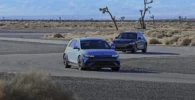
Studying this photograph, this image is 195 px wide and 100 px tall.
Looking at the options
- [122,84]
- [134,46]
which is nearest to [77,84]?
[122,84]

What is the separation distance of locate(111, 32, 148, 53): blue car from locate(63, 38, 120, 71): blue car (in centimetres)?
1511

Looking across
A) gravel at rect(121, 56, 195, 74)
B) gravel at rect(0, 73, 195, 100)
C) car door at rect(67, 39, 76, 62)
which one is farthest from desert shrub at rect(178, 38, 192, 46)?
gravel at rect(0, 73, 195, 100)

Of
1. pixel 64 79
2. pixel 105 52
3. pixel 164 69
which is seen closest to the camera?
pixel 64 79

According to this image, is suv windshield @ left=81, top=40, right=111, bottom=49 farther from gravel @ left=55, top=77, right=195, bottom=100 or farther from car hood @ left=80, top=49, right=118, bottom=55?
gravel @ left=55, top=77, right=195, bottom=100

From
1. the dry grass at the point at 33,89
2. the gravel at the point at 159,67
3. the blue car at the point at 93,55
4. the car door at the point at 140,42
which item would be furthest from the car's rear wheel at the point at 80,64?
the car door at the point at 140,42

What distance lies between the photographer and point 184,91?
17.5 metres

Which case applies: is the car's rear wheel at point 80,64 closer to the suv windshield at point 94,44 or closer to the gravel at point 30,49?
the suv windshield at point 94,44

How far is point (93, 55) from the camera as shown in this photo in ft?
83.9

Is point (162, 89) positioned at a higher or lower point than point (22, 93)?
lower

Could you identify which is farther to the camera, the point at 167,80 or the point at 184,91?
the point at 167,80

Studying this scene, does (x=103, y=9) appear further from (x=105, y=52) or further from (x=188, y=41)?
(x=105, y=52)

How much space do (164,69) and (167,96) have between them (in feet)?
37.9

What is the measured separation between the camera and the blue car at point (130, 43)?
4225cm

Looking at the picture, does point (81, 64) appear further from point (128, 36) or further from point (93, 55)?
point (128, 36)
